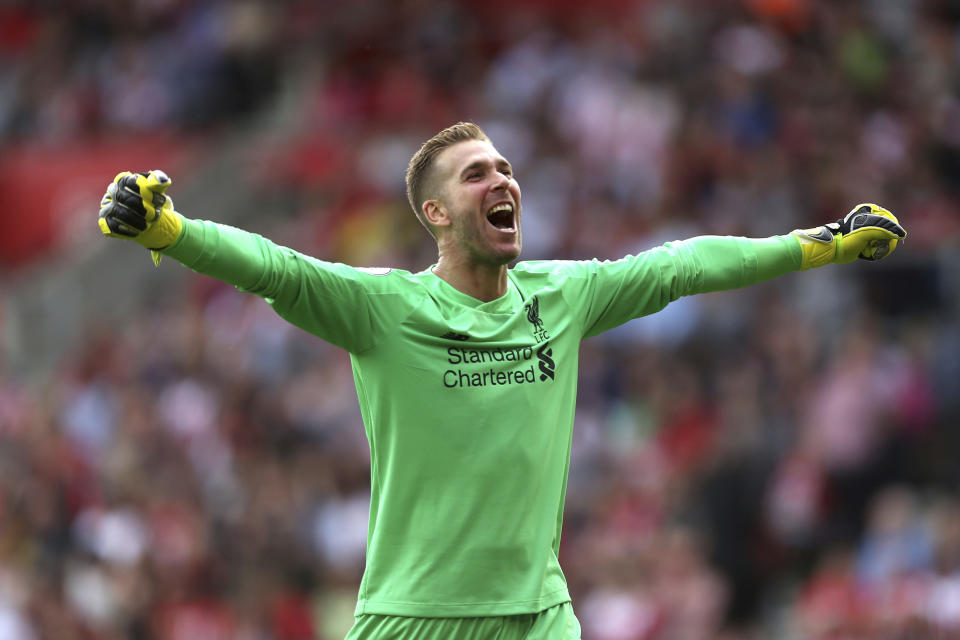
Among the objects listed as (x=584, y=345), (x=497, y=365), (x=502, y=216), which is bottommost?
(x=584, y=345)

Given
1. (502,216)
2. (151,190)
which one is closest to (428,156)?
(502,216)

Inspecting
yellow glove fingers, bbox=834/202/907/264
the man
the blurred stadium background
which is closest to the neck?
the man

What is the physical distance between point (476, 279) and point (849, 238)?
4.75 ft

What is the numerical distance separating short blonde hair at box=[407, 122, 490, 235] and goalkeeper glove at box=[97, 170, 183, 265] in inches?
48.4

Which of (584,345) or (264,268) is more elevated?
(264,268)

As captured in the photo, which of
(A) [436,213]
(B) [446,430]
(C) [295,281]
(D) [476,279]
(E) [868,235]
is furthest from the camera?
(E) [868,235]

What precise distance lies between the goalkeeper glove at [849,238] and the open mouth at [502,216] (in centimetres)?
110

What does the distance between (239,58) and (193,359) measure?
529 cm

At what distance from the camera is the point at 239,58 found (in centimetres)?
1886

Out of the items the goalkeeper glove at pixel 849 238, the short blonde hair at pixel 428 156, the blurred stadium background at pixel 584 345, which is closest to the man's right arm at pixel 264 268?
the short blonde hair at pixel 428 156

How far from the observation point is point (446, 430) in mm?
5324

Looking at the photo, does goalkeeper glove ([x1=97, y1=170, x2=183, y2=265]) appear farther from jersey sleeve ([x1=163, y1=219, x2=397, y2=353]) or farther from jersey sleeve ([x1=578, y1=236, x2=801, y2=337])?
jersey sleeve ([x1=578, y1=236, x2=801, y2=337])

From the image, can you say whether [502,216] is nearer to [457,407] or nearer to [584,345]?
[457,407]

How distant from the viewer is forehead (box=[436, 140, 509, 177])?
225 inches
